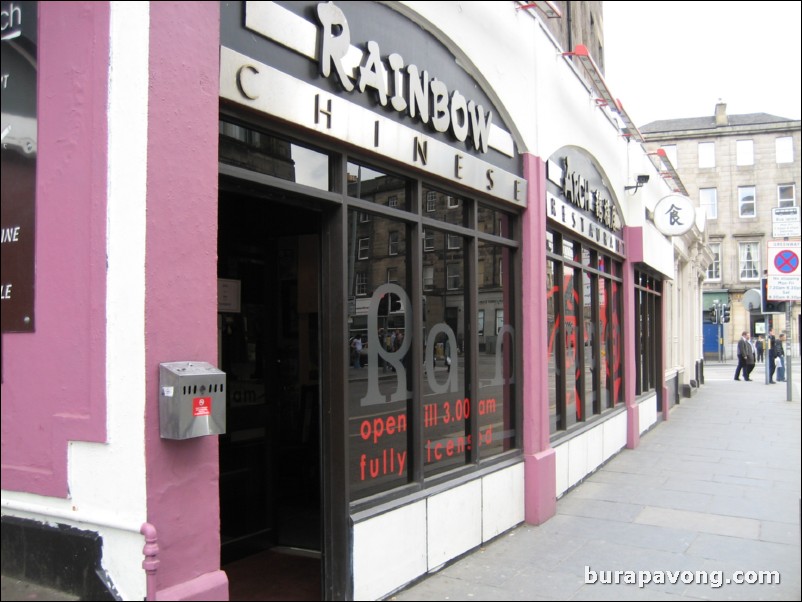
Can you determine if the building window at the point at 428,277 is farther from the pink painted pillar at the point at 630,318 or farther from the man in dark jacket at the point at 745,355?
the man in dark jacket at the point at 745,355

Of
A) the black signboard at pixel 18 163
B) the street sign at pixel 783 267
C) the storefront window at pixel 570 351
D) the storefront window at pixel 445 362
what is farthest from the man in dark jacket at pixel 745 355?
the black signboard at pixel 18 163

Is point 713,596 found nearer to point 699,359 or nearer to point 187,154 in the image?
point 187,154

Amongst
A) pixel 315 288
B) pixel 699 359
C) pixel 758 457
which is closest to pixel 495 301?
pixel 315 288

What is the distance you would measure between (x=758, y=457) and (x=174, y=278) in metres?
9.48

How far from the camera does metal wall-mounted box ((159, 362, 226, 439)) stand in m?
3.12

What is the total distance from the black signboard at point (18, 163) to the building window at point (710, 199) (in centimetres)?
4964

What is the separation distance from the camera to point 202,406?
127 inches

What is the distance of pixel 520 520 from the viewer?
266 inches

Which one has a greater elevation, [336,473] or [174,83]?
[174,83]

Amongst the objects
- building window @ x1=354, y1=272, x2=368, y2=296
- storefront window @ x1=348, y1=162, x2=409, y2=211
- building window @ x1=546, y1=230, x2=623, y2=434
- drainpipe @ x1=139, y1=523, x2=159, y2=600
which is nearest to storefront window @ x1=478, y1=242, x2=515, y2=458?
building window @ x1=546, y1=230, x2=623, y2=434

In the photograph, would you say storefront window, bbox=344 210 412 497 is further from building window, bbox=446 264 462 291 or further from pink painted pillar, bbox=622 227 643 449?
pink painted pillar, bbox=622 227 643 449

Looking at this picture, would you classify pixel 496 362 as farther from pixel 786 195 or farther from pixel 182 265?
pixel 786 195

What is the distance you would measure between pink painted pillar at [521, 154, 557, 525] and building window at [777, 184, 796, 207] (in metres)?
43.4

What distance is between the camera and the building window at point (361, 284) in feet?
15.7
